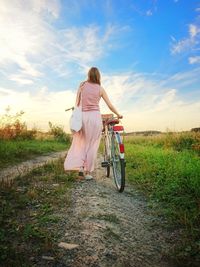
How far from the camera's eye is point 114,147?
705 centimetres

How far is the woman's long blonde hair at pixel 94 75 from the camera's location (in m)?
7.06

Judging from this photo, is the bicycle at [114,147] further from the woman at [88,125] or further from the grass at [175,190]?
the grass at [175,190]

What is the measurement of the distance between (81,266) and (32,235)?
3.19 feet

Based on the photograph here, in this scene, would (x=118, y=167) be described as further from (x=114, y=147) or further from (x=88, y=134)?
(x=88, y=134)

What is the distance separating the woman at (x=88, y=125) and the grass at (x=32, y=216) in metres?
0.49

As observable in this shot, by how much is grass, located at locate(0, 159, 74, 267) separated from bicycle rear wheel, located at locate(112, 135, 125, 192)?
1.06 meters

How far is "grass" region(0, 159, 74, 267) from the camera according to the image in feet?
11.8

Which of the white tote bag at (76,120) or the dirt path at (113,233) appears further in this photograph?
the white tote bag at (76,120)

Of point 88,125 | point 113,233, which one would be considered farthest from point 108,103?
point 113,233

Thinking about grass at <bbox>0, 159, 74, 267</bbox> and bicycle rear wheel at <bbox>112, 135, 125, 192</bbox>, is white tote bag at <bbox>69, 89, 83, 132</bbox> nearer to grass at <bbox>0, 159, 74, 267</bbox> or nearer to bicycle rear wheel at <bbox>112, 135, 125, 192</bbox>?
bicycle rear wheel at <bbox>112, 135, 125, 192</bbox>

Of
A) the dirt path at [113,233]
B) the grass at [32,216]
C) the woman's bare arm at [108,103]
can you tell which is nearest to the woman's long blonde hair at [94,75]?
the woman's bare arm at [108,103]

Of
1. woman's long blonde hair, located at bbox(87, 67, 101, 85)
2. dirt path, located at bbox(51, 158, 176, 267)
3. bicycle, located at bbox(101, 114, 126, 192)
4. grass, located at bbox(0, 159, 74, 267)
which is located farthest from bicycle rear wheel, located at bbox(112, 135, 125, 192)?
woman's long blonde hair, located at bbox(87, 67, 101, 85)

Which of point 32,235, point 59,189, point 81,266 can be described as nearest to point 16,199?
point 59,189

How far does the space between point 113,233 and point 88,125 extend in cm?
343
